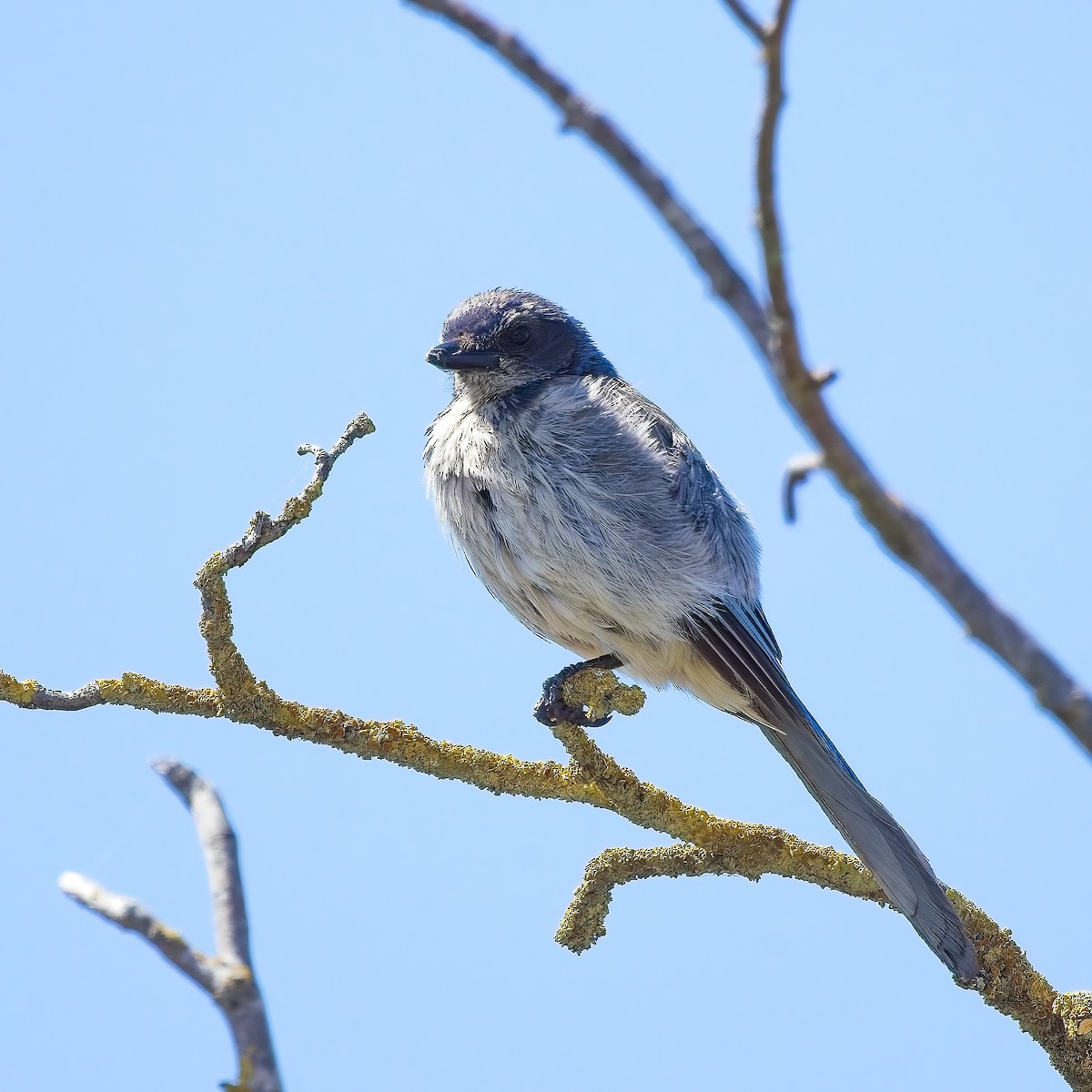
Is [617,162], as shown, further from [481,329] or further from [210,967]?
[481,329]

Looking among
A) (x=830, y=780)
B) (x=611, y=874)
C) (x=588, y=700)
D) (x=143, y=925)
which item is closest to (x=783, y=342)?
(x=143, y=925)

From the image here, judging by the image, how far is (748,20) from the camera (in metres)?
1.19

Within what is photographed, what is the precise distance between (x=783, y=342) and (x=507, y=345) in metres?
3.00

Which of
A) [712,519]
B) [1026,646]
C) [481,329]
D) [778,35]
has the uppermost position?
[481,329]

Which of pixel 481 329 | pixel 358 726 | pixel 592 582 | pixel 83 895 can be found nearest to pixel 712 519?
pixel 592 582

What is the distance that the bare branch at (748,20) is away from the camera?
1.18 m

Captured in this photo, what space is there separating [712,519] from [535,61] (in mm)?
2782

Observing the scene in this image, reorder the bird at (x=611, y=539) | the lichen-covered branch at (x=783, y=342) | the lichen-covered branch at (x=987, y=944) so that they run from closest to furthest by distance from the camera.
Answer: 1. the lichen-covered branch at (x=783, y=342)
2. the lichen-covered branch at (x=987, y=944)
3. the bird at (x=611, y=539)

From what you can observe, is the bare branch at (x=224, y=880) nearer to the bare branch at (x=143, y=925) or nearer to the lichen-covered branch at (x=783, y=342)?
the bare branch at (x=143, y=925)

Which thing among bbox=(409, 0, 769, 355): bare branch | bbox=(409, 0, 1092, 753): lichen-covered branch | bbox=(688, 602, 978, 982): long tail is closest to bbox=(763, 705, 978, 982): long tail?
bbox=(688, 602, 978, 982): long tail

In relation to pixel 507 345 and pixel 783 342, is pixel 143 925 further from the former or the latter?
pixel 507 345

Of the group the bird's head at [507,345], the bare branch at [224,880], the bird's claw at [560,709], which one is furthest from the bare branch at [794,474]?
the bird's head at [507,345]

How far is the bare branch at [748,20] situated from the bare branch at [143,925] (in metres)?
1.10

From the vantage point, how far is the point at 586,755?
2988 millimetres
